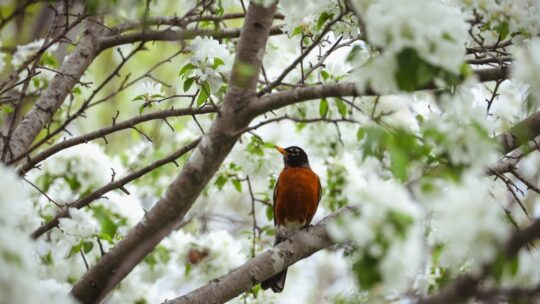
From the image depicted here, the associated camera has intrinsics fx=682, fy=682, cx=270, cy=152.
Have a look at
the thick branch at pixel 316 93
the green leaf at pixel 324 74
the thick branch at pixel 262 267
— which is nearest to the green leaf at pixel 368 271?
the thick branch at pixel 316 93

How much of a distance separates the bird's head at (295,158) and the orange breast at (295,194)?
162 mm

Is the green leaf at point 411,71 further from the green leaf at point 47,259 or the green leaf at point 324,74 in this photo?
the green leaf at point 47,259

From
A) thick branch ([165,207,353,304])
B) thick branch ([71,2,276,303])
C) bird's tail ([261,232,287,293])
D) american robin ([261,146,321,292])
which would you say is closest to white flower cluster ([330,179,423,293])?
thick branch ([71,2,276,303])

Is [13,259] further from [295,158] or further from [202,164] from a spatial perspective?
[295,158]

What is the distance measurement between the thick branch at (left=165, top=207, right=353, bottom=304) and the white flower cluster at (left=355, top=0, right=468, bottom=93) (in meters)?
1.44

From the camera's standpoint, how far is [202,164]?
243 centimetres

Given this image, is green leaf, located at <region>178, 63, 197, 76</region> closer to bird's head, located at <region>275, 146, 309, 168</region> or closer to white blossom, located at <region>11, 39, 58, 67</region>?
white blossom, located at <region>11, 39, 58, 67</region>

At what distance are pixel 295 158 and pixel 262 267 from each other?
2303 millimetres

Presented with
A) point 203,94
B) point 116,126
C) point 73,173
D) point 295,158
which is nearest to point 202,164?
point 203,94

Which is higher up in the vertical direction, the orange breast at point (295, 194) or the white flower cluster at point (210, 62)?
the orange breast at point (295, 194)

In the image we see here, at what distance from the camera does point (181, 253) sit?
493 cm

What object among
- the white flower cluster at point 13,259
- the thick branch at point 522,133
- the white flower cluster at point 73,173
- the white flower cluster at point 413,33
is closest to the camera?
the white flower cluster at point 13,259

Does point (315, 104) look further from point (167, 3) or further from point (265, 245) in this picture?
point (167, 3)

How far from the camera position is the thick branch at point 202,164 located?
7.90ft
